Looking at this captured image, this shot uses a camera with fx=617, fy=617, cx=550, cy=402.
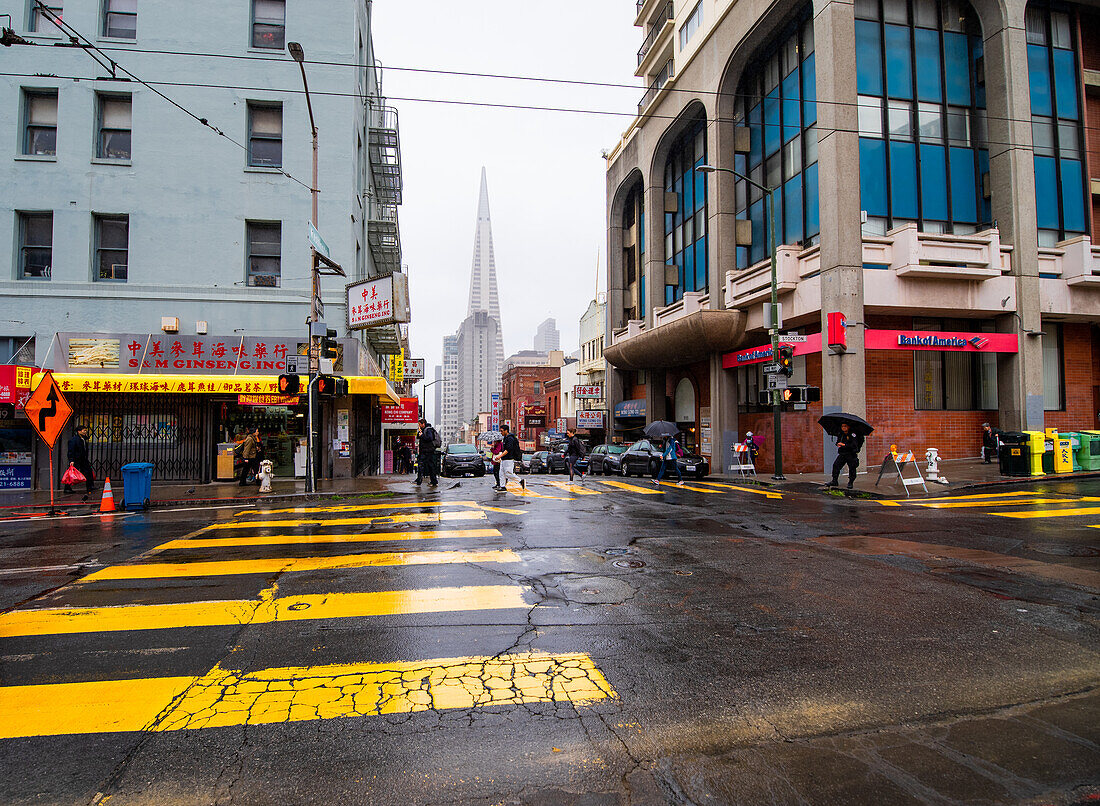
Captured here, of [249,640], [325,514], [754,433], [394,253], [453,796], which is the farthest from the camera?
[394,253]

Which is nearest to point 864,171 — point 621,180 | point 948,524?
point 948,524

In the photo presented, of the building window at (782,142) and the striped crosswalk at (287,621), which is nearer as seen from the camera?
the striped crosswalk at (287,621)

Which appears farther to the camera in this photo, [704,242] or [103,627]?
[704,242]

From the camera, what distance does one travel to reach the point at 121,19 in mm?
20438

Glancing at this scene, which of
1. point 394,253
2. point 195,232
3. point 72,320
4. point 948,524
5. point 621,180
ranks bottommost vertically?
point 948,524

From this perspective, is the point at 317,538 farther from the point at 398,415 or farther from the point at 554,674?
the point at 398,415

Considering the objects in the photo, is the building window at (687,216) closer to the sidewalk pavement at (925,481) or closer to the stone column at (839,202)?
the stone column at (839,202)

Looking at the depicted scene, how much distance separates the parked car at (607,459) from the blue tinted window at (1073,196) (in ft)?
62.7

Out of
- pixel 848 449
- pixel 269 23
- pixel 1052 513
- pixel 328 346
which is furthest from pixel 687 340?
pixel 269 23

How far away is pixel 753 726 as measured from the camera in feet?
11.1

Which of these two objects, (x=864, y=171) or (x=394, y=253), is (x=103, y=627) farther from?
(x=394, y=253)

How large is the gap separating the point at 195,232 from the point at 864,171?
2263 centimetres

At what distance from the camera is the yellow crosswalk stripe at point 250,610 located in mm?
5184

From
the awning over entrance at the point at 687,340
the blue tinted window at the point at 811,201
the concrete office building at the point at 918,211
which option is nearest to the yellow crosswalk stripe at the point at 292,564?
the concrete office building at the point at 918,211
